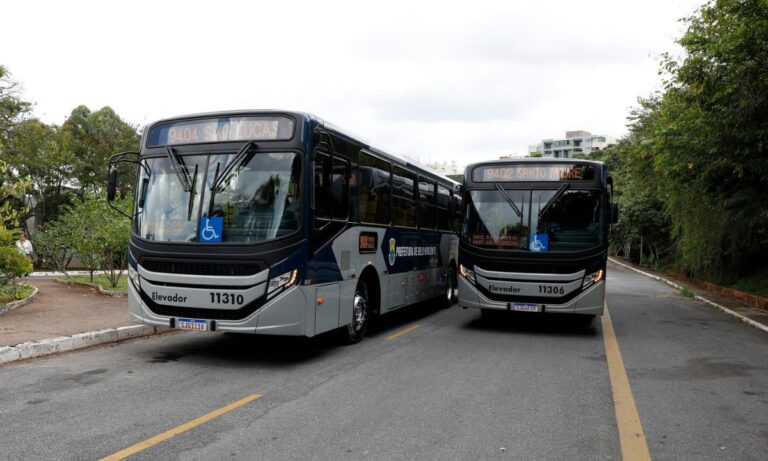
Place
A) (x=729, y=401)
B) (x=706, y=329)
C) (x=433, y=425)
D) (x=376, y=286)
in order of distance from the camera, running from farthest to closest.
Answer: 1. (x=706, y=329)
2. (x=376, y=286)
3. (x=729, y=401)
4. (x=433, y=425)

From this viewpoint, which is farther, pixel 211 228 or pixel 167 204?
pixel 167 204

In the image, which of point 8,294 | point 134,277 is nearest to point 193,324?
point 134,277

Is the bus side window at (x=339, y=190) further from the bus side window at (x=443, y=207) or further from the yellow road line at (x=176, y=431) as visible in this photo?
the bus side window at (x=443, y=207)

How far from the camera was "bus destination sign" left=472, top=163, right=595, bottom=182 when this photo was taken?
11.1 meters

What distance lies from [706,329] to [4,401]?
12.4m

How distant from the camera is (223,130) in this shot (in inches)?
316

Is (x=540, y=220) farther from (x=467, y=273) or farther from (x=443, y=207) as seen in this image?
(x=443, y=207)

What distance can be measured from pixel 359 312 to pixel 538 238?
3.48 m

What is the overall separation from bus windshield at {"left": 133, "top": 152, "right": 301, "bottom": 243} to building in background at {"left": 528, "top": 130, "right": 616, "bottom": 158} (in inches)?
5289

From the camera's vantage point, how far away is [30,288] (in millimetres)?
13414

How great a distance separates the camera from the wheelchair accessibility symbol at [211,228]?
304 inches

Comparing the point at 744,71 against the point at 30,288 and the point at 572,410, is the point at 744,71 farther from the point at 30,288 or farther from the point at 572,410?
the point at 30,288

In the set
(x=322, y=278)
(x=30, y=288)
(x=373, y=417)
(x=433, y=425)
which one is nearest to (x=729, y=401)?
(x=433, y=425)

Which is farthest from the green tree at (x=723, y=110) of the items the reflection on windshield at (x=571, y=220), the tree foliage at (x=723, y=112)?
the reflection on windshield at (x=571, y=220)
